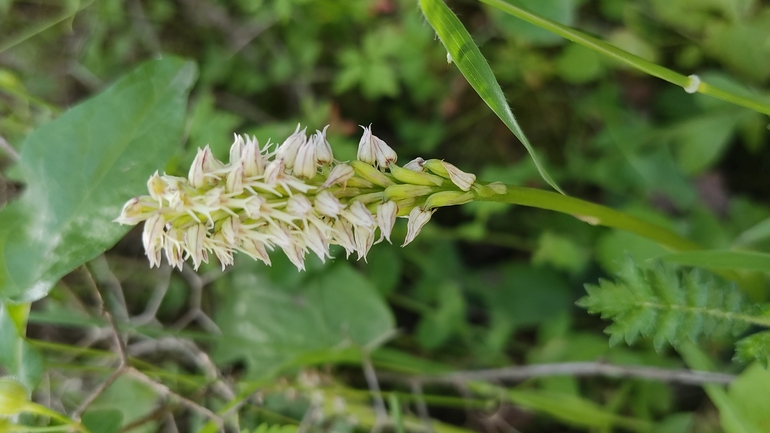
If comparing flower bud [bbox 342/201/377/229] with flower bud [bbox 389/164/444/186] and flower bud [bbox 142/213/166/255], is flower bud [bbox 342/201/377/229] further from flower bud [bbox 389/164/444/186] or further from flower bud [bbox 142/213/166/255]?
flower bud [bbox 142/213/166/255]

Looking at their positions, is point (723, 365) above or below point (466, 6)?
below

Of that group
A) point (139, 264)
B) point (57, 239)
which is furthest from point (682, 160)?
point (139, 264)

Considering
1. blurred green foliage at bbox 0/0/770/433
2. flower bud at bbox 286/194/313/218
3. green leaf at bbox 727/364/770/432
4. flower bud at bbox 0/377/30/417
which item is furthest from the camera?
blurred green foliage at bbox 0/0/770/433

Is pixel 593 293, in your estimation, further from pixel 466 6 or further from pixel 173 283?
pixel 173 283

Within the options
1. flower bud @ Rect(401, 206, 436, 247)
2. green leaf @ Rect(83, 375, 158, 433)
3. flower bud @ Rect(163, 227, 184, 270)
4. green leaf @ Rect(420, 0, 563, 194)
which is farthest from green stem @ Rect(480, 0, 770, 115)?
green leaf @ Rect(83, 375, 158, 433)

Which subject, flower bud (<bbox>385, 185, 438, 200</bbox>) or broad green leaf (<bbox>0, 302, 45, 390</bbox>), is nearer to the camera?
flower bud (<bbox>385, 185, 438, 200</bbox>)

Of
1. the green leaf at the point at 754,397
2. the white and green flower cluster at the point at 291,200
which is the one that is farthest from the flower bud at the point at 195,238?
the green leaf at the point at 754,397
